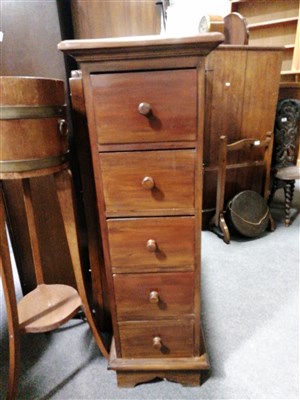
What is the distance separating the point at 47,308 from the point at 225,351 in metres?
0.72

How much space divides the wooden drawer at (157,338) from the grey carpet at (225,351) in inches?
5.7

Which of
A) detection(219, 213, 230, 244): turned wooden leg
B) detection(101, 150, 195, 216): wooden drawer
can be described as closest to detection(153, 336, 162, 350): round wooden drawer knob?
detection(101, 150, 195, 216): wooden drawer

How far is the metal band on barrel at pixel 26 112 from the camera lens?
2.20 feet

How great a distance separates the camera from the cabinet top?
0.61 meters

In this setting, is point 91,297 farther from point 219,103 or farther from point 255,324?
point 219,103

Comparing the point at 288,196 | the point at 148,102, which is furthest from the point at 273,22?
the point at 148,102

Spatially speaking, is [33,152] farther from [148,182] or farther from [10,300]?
[10,300]

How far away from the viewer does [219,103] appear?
6.05 feet

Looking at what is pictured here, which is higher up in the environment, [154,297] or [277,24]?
[277,24]

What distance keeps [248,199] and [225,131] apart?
491mm

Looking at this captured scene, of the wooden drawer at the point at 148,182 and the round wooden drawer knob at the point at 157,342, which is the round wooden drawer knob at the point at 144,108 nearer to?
the wooden drawer at the point at 148,182

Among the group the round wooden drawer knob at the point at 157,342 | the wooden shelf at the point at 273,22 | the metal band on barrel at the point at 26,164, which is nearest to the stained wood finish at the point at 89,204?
the metal band on barrel at the point at 26,164

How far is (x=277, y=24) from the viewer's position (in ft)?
10.7

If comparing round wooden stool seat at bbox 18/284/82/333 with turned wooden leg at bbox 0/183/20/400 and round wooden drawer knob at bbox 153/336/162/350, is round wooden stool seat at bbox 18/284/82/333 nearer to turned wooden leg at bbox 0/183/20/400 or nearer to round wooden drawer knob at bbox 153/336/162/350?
turned wooden leg at bbox 0/183/20/400
